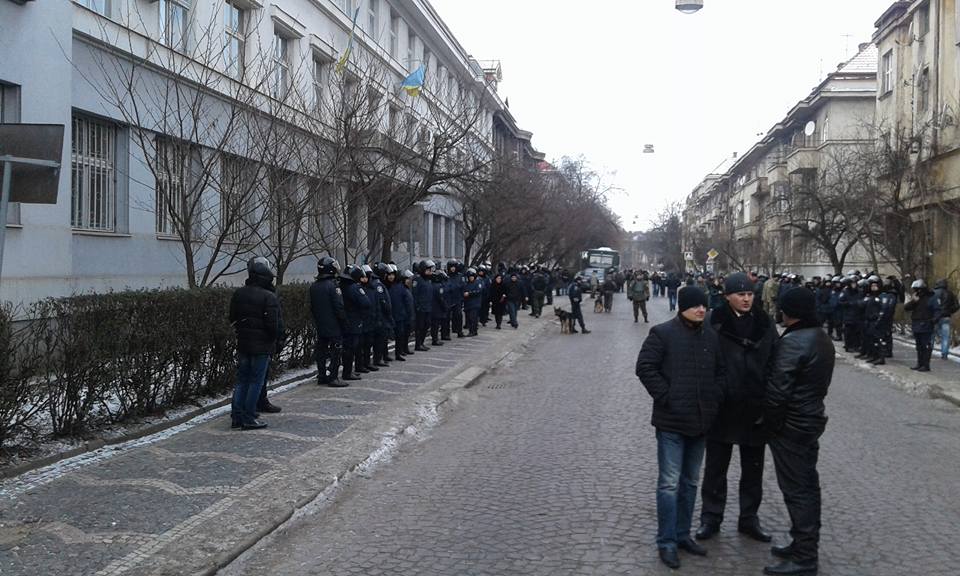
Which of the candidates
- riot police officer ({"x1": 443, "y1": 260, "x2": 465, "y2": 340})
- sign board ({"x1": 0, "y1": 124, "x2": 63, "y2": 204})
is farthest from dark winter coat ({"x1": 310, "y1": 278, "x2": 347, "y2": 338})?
riot police officer ({"x1": 443, "y1": 260, "x2": 465, "y2": 340})

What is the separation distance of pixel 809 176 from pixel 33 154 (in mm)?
42627

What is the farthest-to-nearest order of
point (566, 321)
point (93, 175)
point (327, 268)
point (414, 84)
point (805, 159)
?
point (805, 159) < point (566, 321) < point (414, 84) < point (93, 175) < point (327, 268)

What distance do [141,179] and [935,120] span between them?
71.6 ft

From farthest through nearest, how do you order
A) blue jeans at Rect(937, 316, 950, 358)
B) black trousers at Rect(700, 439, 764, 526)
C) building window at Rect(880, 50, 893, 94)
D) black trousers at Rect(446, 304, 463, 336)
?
building window at Rect(880, 50, 893, 94) < black trousers at Rect(446, 304, 463, 336) < blue jeans at Rect(937, 316, 950, 358) < black trousers at Rect(700, 439, 764, 526)

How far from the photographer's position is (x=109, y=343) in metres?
8.34

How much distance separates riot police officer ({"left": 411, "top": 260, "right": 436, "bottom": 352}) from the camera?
1888cm

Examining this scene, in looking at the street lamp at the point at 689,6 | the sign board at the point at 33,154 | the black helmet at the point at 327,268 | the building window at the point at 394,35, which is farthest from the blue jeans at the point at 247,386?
the building window at the point at 394,35

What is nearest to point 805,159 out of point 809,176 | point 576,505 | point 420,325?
point 809,176

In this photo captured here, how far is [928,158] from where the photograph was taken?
24484 mm

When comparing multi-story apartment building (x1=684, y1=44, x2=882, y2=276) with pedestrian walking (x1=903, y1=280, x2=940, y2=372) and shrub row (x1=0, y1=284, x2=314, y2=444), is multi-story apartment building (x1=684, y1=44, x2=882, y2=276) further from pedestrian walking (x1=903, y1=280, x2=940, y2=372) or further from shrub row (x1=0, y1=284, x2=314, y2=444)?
shrub row (x1=0, y1=284, x2=314, y2=444)

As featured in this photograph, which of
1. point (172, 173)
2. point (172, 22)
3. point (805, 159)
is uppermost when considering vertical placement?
point (805, 159)

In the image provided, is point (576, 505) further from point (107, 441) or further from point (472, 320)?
point (472, 320)

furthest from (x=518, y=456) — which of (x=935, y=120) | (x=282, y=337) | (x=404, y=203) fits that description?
(x=935, y=120)

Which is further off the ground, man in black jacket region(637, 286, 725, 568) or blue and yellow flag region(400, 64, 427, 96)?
blue and yellow flag region(400, 64, 427, 96)
